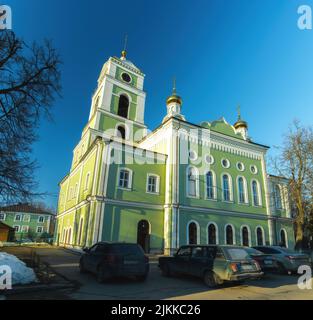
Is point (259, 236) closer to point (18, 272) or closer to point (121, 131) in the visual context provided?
point (121, 131)

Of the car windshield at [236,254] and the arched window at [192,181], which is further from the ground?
the arched window at [192,181]

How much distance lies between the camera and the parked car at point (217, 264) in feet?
26.0

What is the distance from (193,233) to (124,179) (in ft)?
25.8

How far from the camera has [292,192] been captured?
2369cm

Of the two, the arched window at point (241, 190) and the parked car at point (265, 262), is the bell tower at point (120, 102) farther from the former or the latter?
the parked car at point (265, 262)

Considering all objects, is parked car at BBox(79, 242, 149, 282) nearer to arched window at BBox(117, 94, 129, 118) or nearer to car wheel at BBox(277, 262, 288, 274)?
car wheel at BBox(277, 262, 288, 274)

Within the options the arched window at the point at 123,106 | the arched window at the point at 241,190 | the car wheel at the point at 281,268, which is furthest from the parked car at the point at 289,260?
the arched window at the point at 123,106

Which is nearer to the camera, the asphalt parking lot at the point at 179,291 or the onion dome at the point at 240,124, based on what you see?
the asphalt parking lot at the point at 179,291

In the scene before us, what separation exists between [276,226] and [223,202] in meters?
8.53

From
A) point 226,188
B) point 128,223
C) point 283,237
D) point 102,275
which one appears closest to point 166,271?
point 102,275

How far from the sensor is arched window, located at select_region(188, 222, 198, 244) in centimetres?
2083

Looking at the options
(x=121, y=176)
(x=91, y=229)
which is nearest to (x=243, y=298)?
(x=91, y=229)

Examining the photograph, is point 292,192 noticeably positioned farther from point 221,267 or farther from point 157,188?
point 221,267

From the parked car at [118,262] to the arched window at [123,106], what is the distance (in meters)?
23.3
